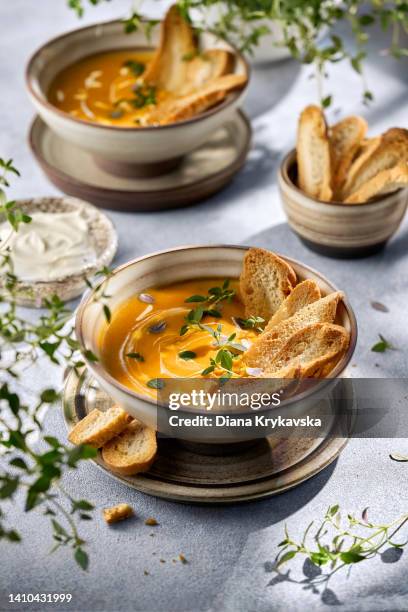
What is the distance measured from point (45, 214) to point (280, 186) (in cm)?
56

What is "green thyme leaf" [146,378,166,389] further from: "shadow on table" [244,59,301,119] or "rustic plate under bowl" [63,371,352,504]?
"shadow on table" [244,59,301,119]

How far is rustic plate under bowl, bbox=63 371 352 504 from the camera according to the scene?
1455mm

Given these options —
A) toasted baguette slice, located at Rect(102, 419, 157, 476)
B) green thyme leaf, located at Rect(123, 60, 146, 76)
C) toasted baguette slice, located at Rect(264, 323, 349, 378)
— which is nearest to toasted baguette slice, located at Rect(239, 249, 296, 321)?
toasted baguette slice, located at Rect(264, 323, 349, 378)

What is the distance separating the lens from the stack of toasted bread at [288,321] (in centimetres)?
146

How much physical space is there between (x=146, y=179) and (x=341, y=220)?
0.58m

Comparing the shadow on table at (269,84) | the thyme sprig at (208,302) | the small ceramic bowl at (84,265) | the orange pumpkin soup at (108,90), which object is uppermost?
the orange pumpkin soup at (108,90)

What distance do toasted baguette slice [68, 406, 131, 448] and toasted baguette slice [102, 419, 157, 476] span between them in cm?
1

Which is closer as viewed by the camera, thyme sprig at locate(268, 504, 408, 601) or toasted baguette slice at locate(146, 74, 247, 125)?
thyme sprig at locate(268, 504, 408, 601)

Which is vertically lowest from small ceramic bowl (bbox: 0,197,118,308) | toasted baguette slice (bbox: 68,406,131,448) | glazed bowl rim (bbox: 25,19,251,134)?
small ceramic bowl (bbox: 0,197,118,308)

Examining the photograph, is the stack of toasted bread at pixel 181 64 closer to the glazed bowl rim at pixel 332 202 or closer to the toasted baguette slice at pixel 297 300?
the glazed bowl rim at pixel 332 202

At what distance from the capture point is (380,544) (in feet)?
4.66

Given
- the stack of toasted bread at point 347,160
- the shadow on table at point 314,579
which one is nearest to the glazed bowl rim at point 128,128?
the stack of toasted bread at point 347,160

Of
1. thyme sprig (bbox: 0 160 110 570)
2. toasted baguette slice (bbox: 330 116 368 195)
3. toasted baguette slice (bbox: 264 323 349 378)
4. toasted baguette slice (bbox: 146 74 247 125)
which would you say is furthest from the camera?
toasted baguette slice (bbox: 146 74 247 125)

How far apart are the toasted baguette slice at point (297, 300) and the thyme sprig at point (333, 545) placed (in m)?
0.34
